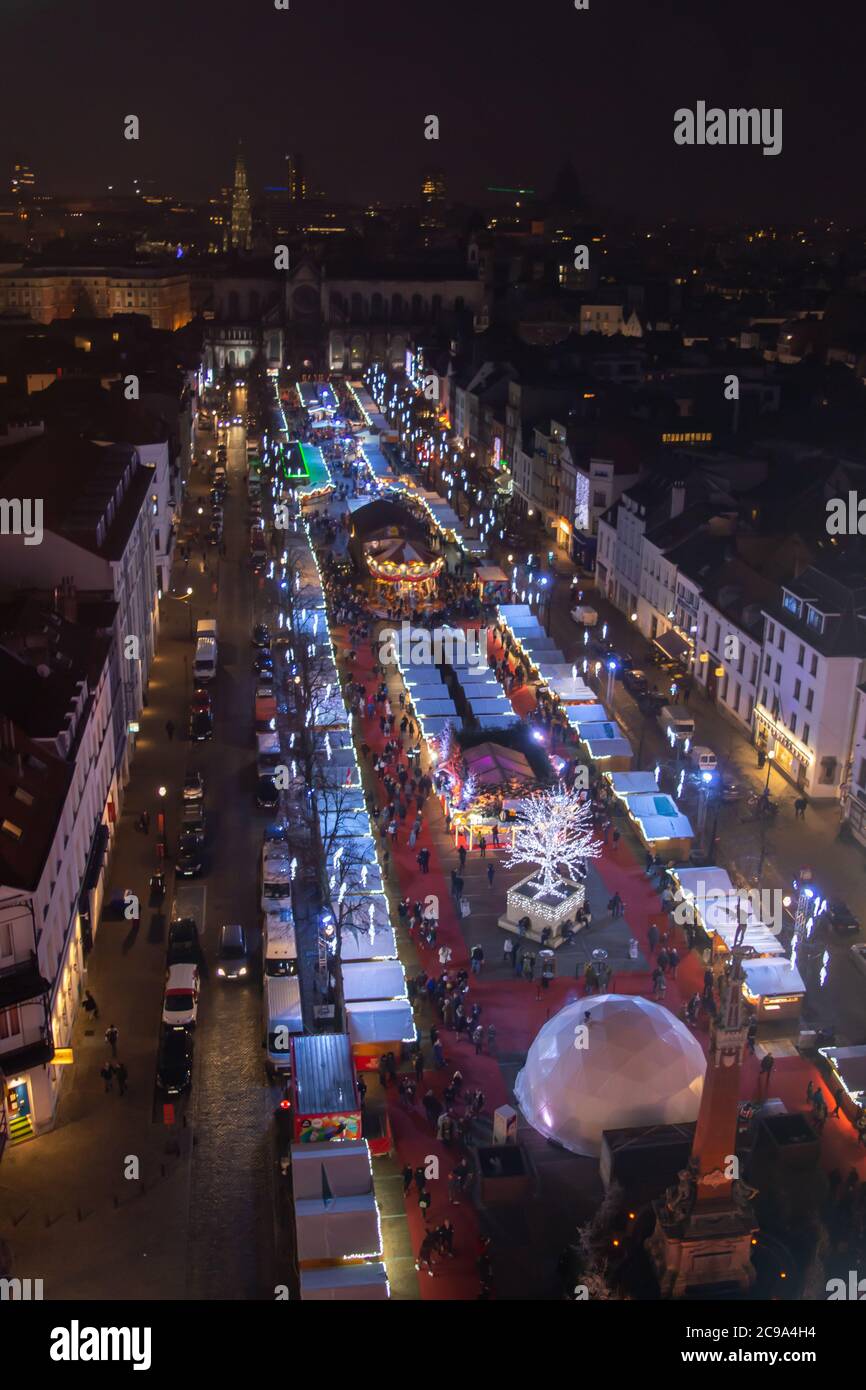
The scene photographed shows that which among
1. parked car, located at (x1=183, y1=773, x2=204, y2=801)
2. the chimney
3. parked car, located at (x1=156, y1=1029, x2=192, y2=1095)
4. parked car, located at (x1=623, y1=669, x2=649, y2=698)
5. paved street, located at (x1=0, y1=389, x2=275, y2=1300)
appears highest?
the chimney

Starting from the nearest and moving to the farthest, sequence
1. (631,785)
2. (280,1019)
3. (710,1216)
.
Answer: (710,1216), (280,1019), (631,785)

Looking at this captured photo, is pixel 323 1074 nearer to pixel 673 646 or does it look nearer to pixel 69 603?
pixel 69 603

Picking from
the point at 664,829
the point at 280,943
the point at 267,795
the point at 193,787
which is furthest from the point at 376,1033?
the point at 193,787

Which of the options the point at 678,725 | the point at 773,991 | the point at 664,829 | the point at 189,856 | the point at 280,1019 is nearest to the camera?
the point at 280,1019

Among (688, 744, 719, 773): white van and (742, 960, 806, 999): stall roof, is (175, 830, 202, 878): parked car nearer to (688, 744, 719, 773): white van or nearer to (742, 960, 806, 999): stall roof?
(742, 960, 806, 999): stall roof

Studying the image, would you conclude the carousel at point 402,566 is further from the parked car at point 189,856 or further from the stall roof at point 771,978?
the stall roof at point 771,978

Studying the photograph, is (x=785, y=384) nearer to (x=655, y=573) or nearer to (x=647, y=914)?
(x=655, y=573)

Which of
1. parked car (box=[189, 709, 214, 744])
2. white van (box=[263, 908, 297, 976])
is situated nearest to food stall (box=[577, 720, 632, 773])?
parked car (box=[189, 709, 214, 744])
